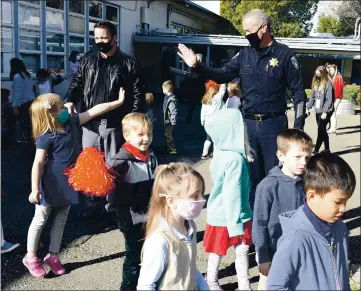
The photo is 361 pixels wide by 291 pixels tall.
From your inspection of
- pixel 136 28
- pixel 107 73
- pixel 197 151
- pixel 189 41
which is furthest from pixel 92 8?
pixel 107 73

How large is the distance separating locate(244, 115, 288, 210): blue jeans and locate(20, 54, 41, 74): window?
969 centimetres

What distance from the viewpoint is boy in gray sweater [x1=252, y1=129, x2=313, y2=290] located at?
292 cm

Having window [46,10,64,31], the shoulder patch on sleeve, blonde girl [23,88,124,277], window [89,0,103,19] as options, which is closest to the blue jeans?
the shoulder patch on sleeve

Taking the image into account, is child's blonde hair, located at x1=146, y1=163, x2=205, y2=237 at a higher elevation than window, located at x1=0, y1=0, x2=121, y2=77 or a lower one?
lower

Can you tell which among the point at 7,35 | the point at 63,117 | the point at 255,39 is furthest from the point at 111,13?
the point at 63,117

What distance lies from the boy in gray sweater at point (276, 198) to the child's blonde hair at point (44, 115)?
168 centimetres

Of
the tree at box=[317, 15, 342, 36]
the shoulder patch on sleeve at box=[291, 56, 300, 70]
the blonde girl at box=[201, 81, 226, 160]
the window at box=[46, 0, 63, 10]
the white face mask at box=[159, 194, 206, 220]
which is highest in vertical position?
the tree at box=[317, 15, 342, 36]

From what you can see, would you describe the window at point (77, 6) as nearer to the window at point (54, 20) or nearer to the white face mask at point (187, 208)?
the window at point (54, 20)

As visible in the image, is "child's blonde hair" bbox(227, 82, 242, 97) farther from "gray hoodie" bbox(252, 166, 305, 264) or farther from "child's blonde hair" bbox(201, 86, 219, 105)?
"gray hoodie" bbox(252, 166, 305, 264)

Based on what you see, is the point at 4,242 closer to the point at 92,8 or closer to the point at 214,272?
the point at 214,272

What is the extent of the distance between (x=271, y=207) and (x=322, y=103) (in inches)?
275

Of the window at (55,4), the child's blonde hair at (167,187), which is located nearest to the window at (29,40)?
the window at (55,4)

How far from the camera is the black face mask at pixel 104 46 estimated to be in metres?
4.38

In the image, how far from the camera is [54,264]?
3.86 metres
